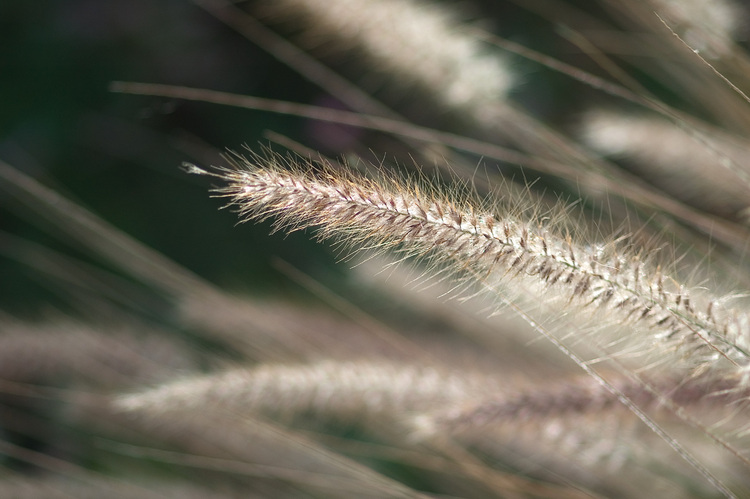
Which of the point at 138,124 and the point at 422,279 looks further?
the point at 138,124

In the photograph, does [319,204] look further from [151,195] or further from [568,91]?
[151,195]

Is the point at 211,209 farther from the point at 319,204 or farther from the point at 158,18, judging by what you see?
Result: the point at 319,204

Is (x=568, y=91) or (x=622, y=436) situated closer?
(x=622, y=436)

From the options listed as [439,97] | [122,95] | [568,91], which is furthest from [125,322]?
[568,91]

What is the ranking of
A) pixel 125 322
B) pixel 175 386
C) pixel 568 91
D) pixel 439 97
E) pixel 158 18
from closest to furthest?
Answer: pixel 175 386, pixel 439 97, pixel 125 322, pixel 568 91, pixel 158 18

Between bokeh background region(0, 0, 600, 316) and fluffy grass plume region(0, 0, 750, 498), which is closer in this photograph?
fluffy grass plume region(0, 0, 750, 498)

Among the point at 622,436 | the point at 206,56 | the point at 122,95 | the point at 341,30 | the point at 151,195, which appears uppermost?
the point at 206,56

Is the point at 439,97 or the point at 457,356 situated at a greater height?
the point at 439,97

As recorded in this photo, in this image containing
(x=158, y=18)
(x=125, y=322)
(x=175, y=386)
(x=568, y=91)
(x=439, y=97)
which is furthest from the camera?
(x=158, y=18)

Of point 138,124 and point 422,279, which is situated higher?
point 138,124

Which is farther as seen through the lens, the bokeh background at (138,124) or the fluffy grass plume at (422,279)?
the bokeh background at (138,124)
